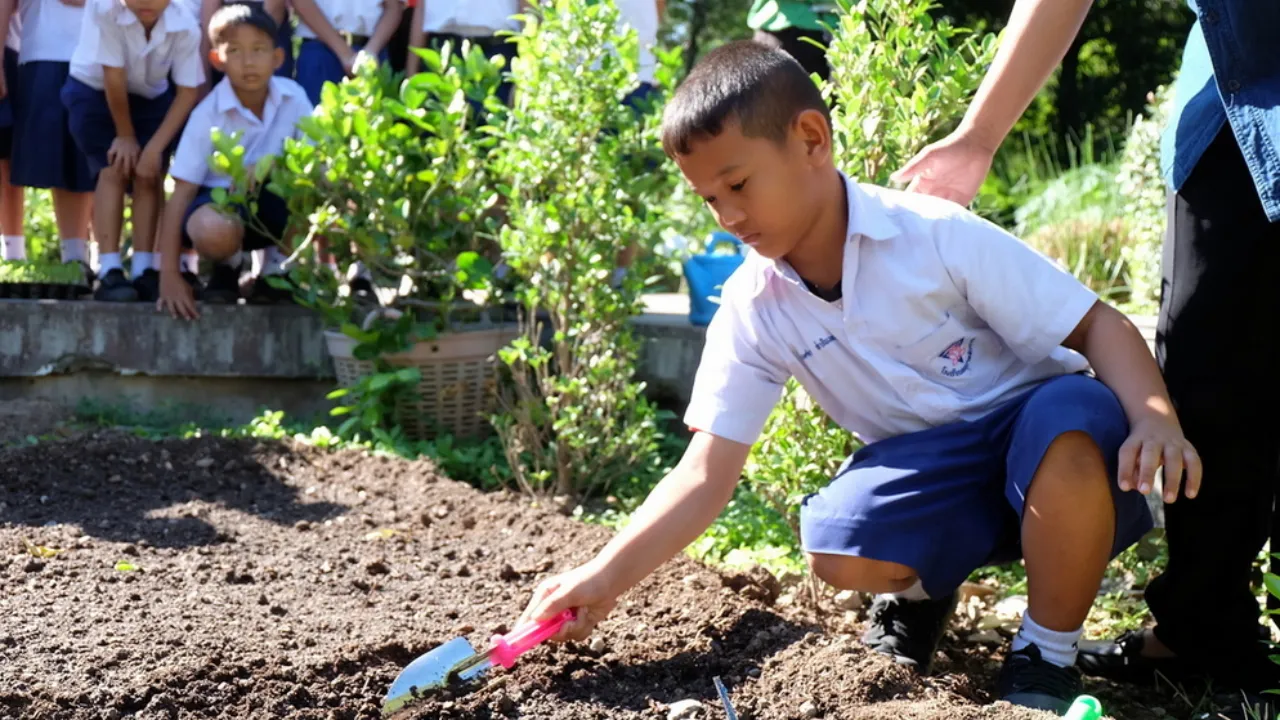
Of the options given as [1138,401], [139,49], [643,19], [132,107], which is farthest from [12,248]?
[1138,401]

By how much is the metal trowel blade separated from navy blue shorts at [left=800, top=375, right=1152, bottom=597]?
0.64 metres

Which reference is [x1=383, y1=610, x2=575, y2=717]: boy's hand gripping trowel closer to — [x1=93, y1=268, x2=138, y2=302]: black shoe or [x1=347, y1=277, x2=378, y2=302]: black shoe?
[x1=347, y1=277, x2=378, y2=302]: black shoe

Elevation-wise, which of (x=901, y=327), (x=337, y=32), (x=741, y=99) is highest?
(x=337, y=32)

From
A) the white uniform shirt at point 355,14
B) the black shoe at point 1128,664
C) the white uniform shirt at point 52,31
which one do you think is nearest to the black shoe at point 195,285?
the white uniform shirt at point 52,31

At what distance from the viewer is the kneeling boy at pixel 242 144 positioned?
16.6 ft

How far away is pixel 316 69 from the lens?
18.9ft

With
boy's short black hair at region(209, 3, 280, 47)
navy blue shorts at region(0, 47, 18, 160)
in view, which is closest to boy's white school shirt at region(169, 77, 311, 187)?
boy's short black hair at region(209, 3, 280, 47)

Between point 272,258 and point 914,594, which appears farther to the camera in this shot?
point 272,258

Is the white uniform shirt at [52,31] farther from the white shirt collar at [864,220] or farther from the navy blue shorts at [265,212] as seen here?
the white shirt collar at [864,220]

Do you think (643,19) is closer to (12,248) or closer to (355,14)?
(355,14)

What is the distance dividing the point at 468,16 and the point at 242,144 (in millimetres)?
985

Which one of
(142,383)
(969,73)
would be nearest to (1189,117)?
(969,73)

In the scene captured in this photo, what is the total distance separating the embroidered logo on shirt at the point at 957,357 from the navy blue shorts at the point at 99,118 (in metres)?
3.99

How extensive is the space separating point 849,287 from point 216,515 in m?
2.01
